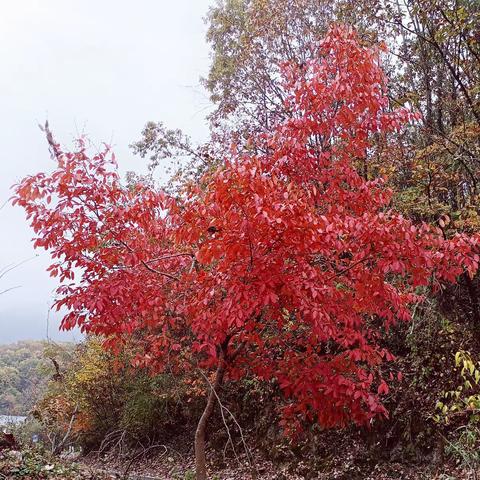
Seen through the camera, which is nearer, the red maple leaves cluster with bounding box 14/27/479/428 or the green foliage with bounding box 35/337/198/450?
the red maple leaves cluster with bounding box 14/27/479/428

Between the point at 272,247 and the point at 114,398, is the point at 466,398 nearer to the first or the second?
the point at 272,247

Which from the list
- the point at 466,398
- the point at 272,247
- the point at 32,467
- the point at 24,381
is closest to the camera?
the point at 272,247

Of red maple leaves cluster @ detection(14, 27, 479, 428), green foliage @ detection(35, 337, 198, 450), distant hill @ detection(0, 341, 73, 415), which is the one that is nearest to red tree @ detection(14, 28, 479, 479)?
red maple leaves cluster @ detection(14, 27, 479, 428)

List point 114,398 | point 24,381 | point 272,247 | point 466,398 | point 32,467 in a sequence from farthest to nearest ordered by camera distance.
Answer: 1. point 24,381
2. point 114,398
3. point 466,398
4. point 32,467
5. point 272,247

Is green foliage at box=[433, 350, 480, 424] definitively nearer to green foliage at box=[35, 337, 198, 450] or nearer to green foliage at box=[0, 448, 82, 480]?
green foliage at box=[0, 448, 82, 480]

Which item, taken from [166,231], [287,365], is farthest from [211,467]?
[166,231]

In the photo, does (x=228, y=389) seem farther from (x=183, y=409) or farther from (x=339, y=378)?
(x=339, y=378)

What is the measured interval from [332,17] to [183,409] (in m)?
12.2

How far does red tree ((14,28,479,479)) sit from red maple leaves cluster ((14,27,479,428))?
0.02m

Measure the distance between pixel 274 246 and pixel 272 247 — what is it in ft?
0.08

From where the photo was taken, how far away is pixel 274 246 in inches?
207

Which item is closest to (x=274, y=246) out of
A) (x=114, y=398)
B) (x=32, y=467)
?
(x=32, y=467)

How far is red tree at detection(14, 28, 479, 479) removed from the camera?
510 cm

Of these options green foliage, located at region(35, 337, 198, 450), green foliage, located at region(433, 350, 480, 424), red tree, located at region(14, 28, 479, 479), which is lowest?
green foliage, located at region(35, 337, 198, 450)
